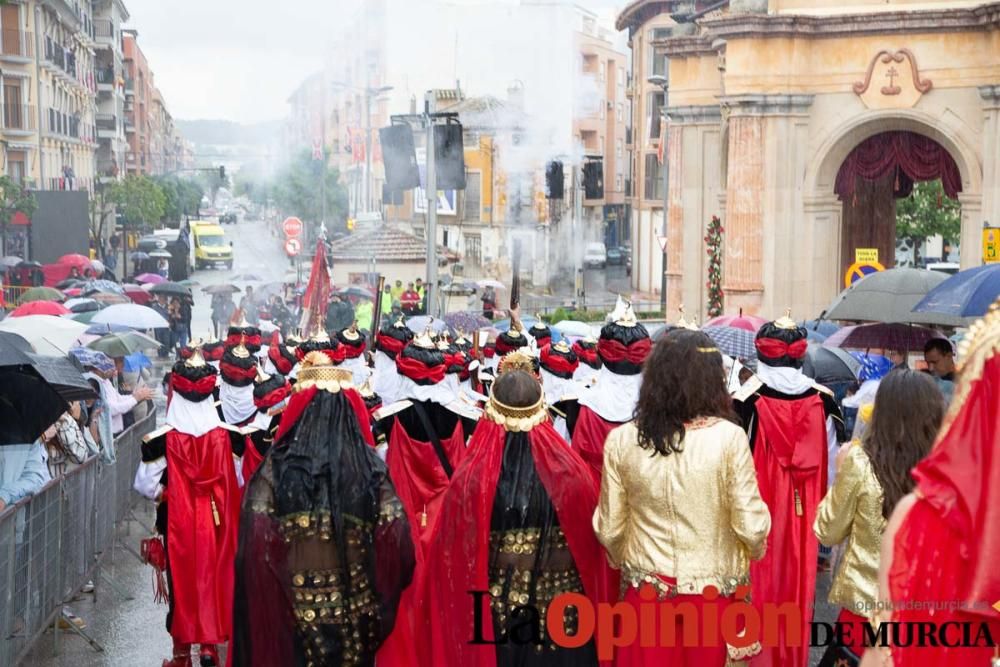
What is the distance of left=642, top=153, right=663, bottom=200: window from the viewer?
60.1 metres

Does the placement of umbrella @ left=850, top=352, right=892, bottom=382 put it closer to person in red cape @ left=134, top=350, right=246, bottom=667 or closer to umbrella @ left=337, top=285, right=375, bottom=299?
person in red cape @ left=134, top=350, right=246, bottom=667

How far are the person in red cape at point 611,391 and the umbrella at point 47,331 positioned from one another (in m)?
5.60

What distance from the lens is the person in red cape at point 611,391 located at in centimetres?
823

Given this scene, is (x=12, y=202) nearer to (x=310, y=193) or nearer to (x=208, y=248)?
(x=208, y=248)

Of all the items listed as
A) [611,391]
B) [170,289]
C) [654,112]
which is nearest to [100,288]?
[170,289]

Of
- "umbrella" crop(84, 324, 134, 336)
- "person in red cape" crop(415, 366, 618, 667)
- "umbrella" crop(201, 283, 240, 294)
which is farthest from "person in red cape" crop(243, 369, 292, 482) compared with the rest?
"umbrella" crop(201, 283, 240, 294)

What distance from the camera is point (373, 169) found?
68625 mm

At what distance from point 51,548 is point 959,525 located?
6987 mm

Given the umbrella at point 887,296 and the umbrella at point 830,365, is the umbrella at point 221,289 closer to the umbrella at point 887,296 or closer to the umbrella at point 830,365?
the umbrella at point 830,365

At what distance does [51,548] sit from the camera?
29.2 feet

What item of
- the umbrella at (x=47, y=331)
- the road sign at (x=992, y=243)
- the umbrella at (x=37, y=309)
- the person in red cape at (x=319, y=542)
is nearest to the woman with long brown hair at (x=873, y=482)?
the person in red cape at (x=319, y=542)

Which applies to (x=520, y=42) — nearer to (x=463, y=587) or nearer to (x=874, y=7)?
(x=874, y=7)

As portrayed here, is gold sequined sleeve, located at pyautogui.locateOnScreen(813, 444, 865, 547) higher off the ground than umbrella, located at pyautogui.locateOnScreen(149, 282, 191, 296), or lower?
higher

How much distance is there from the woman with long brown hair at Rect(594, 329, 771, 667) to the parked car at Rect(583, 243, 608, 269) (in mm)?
59653
